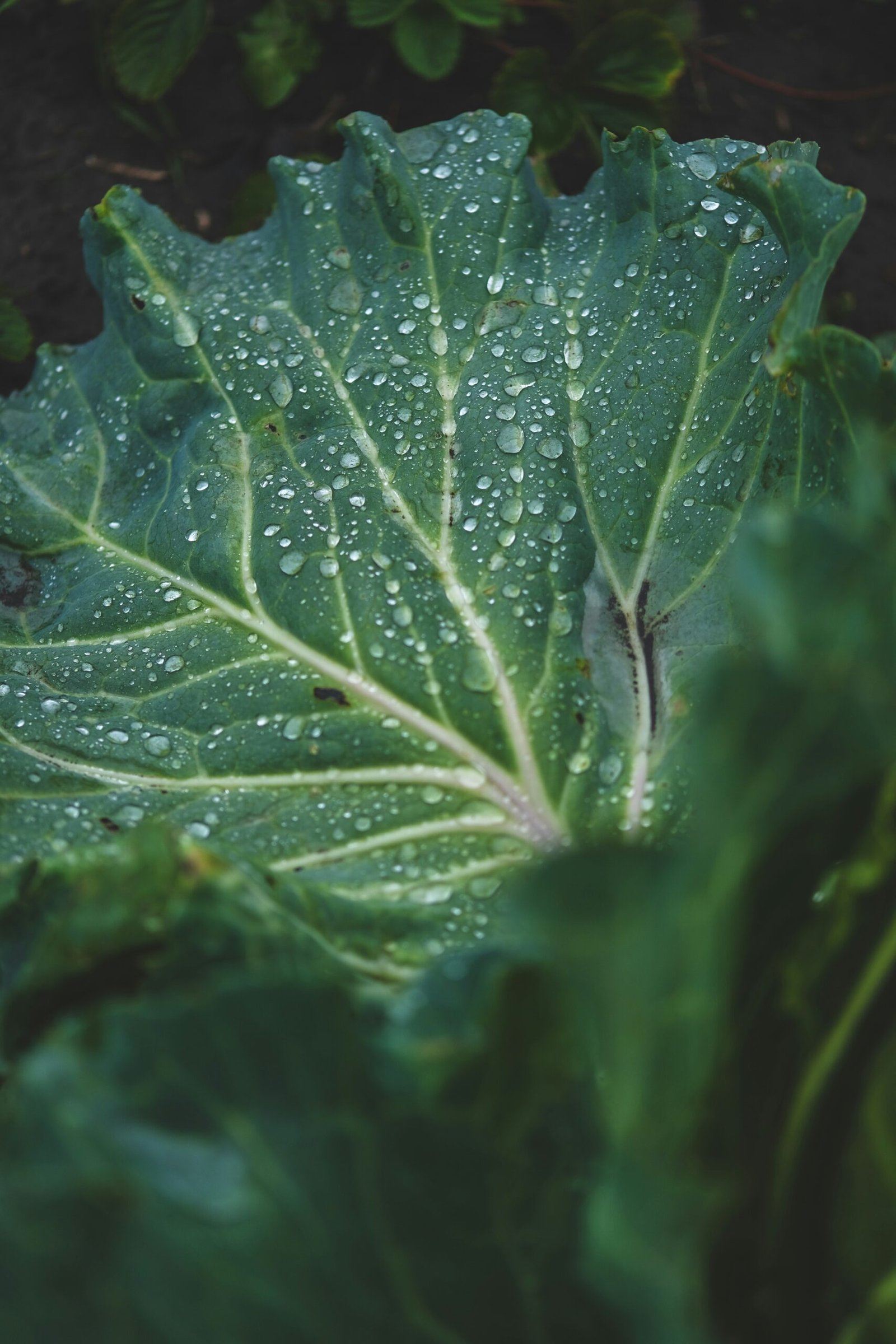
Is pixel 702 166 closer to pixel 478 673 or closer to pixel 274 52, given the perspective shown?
pixel 478 673

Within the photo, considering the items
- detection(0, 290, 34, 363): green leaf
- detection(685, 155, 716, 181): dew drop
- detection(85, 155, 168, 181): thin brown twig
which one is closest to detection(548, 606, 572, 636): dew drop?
detection(685, 155, 716, 181): dew drop

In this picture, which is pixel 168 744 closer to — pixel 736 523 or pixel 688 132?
pixel 736 523

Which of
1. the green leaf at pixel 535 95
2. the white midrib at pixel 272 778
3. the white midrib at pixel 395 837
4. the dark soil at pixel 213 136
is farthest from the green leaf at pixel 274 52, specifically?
the white midrib at pixel 395 837

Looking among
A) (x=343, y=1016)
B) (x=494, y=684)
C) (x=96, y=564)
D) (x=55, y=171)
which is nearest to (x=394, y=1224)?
(x=343, y=1016)

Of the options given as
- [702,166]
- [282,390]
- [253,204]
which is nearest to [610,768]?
[282,390]

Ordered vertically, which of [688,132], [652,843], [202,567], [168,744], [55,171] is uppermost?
[55,171]

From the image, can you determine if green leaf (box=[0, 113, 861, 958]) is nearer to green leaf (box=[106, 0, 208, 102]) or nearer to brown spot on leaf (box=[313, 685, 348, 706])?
brown spot on leaf (box=[313, 685, 348, 706])
